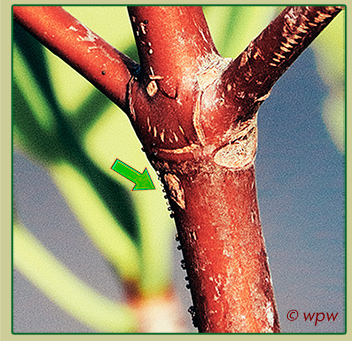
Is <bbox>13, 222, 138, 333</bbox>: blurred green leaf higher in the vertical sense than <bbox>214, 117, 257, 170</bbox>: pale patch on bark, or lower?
lower

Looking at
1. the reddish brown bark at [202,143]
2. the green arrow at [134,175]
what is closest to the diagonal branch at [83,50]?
the reddish brown bark at [202,143]

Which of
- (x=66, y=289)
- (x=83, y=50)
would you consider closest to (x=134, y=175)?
(x=66, y=289)

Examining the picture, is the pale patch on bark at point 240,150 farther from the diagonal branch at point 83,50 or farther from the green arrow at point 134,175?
the green arrow at point 134,175

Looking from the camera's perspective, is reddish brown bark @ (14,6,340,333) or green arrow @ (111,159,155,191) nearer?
reddish brown bark @ (14,6,340,333)

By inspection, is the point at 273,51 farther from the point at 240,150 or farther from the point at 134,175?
the point at 134,175

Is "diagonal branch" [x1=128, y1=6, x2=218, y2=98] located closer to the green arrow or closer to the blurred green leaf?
the green arrow

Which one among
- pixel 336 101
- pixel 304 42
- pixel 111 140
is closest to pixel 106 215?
pixel 111 140

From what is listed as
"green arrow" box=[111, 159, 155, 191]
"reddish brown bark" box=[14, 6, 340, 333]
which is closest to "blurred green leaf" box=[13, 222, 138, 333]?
"green arrow" box=[111, 159, 155, 191]
